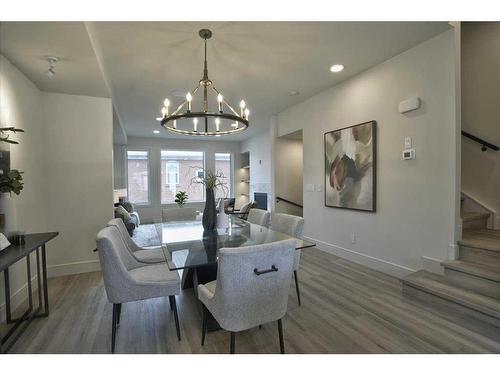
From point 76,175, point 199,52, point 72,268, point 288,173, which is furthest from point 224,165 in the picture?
point 199,52

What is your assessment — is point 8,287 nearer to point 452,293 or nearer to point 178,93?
point 178,93

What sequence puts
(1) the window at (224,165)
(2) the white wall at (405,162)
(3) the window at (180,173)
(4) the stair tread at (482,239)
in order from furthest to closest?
(1) the window at (224,165) → (3) the window at (180,173) → (2) the white wall at (405,162) → (4) the stair tread at (482,239)

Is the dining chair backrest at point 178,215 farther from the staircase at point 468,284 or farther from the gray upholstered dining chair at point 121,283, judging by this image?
the staircase at point 468,284

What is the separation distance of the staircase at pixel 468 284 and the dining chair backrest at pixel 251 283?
1.73 m

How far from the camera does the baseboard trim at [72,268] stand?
3250mm

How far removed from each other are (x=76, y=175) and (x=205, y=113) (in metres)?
2.38

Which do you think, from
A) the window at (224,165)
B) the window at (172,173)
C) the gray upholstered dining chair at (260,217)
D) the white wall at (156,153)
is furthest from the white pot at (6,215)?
the window at (224,165)

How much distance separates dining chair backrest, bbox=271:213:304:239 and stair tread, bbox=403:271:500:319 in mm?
1237

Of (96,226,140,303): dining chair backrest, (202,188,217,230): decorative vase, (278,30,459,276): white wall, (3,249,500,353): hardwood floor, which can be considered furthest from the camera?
(202,188,217,230): decorative vase

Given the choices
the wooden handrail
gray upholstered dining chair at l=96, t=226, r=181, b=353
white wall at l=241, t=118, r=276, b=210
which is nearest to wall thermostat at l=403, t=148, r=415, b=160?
the wooden handrail

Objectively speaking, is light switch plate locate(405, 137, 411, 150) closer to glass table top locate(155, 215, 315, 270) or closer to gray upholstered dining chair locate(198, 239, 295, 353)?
glass table top locate(155, 215, 315, 270)

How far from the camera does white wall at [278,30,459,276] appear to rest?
251 cm

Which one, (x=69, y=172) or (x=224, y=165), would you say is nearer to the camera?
(x=69, y=172)

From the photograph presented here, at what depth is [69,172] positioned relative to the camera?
3322 mm
